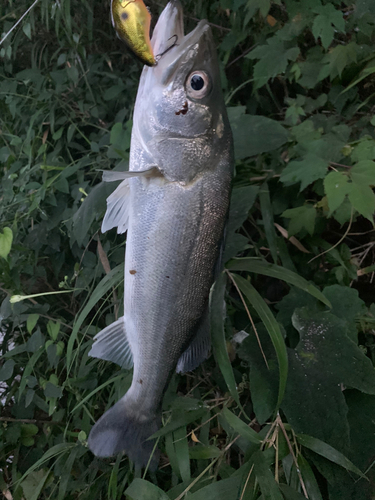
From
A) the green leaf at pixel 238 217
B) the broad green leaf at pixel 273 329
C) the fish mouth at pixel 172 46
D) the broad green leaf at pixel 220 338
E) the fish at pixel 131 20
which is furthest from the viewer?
the green leaf at pixel 238 217

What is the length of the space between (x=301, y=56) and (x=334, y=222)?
91cm

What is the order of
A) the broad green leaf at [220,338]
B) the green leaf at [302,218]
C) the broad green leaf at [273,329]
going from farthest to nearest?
the green leaf at [302,218]
the broad green leaf at [220,338]
the broad green leaf at [273,329]

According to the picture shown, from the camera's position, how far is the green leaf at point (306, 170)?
1322mm

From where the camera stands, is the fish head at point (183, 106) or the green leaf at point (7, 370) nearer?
the fish head at point (183, 106)

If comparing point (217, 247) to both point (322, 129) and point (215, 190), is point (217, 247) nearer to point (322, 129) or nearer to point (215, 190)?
point (215, 190)

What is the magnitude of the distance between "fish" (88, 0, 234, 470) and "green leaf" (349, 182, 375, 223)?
510mm

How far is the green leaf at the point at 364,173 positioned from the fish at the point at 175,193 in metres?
0.54

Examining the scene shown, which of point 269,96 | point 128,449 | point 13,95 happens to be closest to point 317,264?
point 269,96

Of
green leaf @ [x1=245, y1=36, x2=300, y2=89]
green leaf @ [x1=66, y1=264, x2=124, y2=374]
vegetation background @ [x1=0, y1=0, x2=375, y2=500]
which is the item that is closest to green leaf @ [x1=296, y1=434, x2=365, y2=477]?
Answer: vegetation background @ [x1=0, y1=0, x2=375, y2=500]

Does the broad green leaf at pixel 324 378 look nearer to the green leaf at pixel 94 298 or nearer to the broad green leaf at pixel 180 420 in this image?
the broad green leaf at pixel 180 420

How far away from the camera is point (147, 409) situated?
1116mm

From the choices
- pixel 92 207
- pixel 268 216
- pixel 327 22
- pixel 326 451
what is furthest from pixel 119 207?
pixel 327 22

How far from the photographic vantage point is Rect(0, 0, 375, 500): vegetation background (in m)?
1.13

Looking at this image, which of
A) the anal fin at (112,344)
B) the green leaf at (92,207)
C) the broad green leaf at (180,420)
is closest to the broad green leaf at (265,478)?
the broad green leaf at (180,420)
